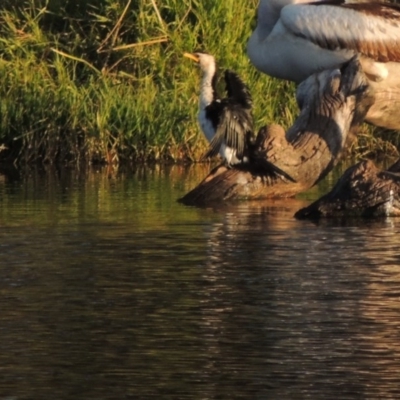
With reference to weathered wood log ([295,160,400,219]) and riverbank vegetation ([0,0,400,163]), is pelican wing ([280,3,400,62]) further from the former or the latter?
riverbank vegetation ([0,0,400,163])

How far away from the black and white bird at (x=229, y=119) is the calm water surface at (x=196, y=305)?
78cm

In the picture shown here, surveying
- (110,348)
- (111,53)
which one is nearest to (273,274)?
(110,348)

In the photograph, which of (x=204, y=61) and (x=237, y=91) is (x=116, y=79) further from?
(x=237, y=91)

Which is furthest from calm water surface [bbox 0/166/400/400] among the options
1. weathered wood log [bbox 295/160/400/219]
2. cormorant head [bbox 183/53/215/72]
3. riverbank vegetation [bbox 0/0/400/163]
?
riverbank vegetation [bbox 0/0/400/163]

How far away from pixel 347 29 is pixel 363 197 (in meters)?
2.20

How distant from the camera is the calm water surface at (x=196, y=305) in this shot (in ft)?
19.6

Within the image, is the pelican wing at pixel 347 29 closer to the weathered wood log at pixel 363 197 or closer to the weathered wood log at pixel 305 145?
the weathered wood log at pixel 305 145

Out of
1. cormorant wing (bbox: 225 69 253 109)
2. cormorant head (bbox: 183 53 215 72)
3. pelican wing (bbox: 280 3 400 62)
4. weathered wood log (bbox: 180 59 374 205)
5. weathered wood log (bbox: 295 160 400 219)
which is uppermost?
pelican wing (bbox: 280 3 400 62)


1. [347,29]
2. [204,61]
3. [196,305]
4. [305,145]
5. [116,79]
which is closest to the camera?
[196,305]

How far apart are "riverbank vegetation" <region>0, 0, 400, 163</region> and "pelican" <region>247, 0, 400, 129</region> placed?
3690 millimetres

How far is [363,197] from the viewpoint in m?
11.0

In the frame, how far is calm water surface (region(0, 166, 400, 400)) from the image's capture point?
5.97 meters

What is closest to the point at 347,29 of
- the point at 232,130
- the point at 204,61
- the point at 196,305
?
the point at 204,61

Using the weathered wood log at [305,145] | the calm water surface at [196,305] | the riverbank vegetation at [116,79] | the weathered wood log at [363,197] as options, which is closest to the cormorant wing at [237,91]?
the weathered wood log at [305,145]
